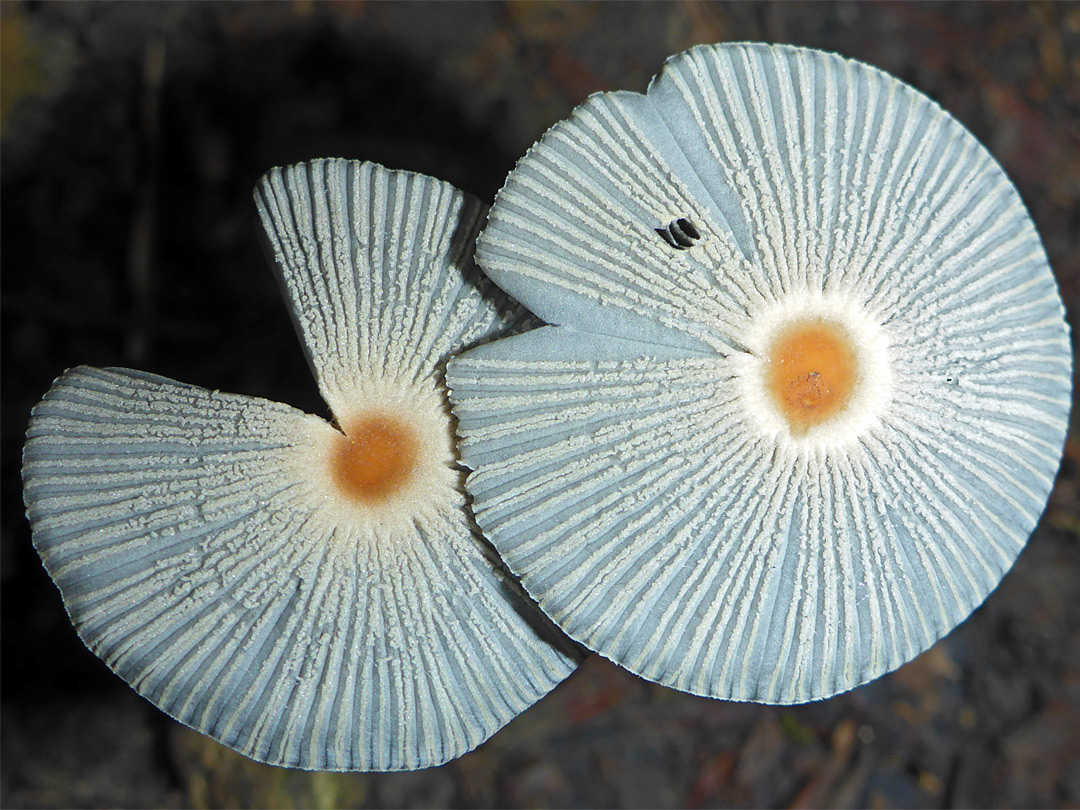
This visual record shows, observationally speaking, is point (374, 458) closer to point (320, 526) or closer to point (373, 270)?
point (320, 526)

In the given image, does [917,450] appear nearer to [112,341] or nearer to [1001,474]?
[1001,474]

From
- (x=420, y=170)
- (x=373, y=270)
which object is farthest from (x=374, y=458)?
(x=420, y=170)

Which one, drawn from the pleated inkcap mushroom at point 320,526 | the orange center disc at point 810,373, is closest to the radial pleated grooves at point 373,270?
the pleated inkcap mushroom at point 320,526

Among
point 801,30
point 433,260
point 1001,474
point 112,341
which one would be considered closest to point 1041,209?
point 801,30

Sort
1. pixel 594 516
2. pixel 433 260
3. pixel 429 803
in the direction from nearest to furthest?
pixel 594 516 → pixel 433 260 → pixel 429 803

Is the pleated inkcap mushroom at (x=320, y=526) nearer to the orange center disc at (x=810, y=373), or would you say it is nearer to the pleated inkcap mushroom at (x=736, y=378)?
the pleated inkcap mushroom at (x=736, y=378)

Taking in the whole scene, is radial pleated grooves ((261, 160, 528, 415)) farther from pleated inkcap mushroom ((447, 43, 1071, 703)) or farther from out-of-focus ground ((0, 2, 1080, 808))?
out-of-focus ground ((0, 2, 1080, 808))
